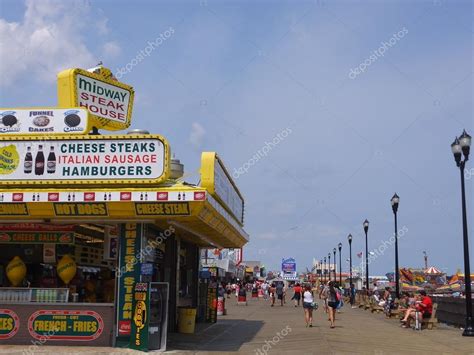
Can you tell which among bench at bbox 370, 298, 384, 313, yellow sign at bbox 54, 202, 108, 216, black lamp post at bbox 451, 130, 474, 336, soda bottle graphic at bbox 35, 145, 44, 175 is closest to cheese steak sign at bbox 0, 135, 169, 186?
soda bottle graphic at bbox 35, 145, 44, 175

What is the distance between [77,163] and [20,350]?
14.1 feet

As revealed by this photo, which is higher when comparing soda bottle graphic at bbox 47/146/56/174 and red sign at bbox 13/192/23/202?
soda bottle graphic at bbox 47/146/56/174

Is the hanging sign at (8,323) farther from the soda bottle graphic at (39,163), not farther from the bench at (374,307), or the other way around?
the bench at (374,307)

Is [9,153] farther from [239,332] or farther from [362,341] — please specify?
[362,341]

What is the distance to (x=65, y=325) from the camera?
14305 mm

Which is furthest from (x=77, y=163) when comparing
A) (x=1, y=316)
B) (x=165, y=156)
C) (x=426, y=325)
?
(x=426, y=325)

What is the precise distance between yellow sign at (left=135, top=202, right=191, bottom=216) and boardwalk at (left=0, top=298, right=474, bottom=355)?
310cm

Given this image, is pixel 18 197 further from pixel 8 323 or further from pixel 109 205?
pixel 8 323

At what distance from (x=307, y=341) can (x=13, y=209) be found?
26.9 feet

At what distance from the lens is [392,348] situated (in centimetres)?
1510

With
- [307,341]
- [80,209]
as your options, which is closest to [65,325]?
[80,209]

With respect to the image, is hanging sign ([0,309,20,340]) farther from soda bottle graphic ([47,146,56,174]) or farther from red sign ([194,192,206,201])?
red sign ([194,192,206,201])

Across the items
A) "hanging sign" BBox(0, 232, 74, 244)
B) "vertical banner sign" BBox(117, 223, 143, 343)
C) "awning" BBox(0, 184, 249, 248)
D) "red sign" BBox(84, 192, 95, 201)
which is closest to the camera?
"awning" BBox(0, 184, 249, 248)

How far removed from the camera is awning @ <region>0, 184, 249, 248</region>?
13508 mm
